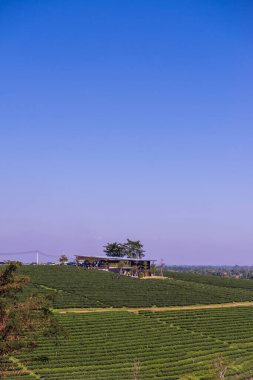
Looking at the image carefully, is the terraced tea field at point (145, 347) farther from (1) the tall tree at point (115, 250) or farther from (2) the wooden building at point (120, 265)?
(1) the tall tree at point (115, 250)

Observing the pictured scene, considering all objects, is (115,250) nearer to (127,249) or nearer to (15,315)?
(127,249)

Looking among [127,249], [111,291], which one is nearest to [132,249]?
[127,249]

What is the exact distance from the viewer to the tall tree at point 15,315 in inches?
912

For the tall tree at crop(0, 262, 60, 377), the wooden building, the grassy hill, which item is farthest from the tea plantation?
the wooden building

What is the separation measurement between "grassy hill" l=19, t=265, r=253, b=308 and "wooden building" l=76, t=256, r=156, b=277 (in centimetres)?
1173

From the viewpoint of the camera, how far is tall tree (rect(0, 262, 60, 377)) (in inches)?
912

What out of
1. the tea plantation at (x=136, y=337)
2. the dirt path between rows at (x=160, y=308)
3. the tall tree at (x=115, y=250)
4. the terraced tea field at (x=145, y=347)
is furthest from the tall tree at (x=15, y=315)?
the tall tree at (x=115, y=250)

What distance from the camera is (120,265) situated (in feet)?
374

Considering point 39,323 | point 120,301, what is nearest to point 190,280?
point 120,301

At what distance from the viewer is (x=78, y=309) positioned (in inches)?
2586

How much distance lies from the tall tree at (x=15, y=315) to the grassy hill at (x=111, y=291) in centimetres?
3982

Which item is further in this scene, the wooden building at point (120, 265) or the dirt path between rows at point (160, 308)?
the wooden building at point (120, 265)

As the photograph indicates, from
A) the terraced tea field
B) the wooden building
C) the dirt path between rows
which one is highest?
the wooden building

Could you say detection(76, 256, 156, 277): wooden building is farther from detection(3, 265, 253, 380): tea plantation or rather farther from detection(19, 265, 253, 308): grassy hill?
detection(3, 265, 253, 380): tea plantation
